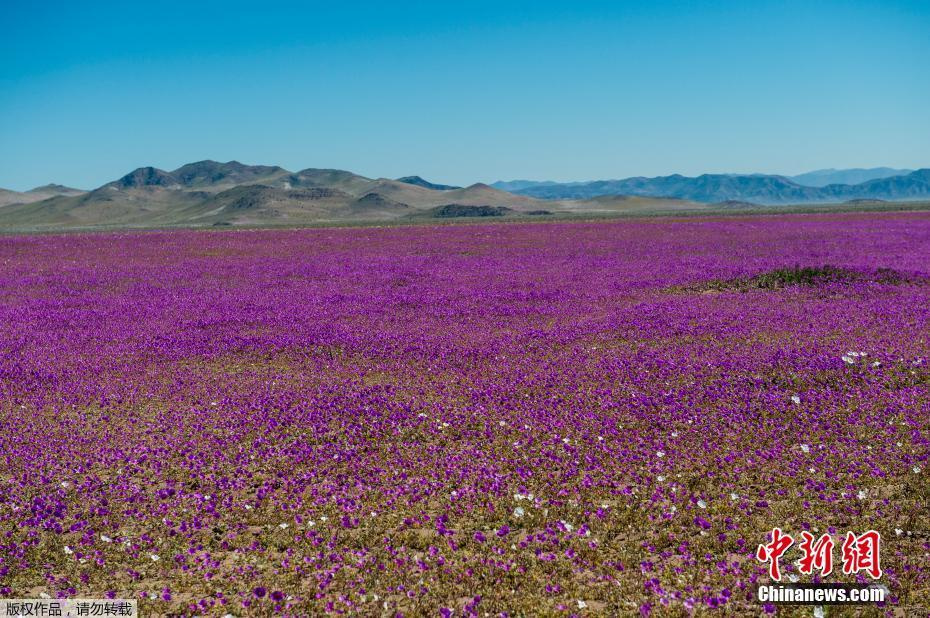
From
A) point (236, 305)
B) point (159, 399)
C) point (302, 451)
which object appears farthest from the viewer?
point (236, 305)

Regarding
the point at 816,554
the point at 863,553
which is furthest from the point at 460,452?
the point at 863,553

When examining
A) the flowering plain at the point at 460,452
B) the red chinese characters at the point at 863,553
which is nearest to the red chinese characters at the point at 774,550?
the flowering plain at the point at 460,452

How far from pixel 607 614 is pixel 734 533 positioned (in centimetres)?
217

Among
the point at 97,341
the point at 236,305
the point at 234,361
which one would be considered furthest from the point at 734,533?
the point at 236,305

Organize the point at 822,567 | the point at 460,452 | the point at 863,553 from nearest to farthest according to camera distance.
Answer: the point at 822,567
the point at 863,553
the point at 460,452

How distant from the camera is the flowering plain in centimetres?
627

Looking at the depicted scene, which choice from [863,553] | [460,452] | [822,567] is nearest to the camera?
[822,567]

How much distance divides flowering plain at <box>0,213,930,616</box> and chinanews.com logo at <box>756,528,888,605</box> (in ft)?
0.47

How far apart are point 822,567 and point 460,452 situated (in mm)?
4839

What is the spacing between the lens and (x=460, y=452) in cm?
918

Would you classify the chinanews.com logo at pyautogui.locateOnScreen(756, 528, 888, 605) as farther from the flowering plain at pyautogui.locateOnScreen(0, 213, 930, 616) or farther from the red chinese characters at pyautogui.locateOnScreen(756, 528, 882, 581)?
the flowering plain at pyautogui.locateOnScreen(0, 213, 930, 616)

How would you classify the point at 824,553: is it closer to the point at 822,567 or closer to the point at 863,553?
the point at 822,567

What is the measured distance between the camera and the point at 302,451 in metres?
9.22

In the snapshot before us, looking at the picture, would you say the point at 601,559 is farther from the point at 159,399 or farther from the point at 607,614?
the point at 159,399
